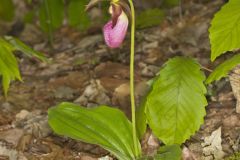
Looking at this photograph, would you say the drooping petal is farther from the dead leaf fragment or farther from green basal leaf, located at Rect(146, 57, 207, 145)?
the dead leaf fragment

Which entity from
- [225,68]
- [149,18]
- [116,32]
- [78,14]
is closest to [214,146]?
[225,68]

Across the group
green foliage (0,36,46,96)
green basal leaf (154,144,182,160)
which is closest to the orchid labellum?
green basal leaf (154,144,182,160)

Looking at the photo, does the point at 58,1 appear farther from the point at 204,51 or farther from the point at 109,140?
the point at 109,140

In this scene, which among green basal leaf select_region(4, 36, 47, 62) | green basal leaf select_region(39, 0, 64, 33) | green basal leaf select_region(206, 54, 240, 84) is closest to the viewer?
green basal leaf select_region(206, 54, 240, 84)

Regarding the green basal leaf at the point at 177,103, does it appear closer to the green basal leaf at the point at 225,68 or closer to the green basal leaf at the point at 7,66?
the green basal leaf at the point at 225,68

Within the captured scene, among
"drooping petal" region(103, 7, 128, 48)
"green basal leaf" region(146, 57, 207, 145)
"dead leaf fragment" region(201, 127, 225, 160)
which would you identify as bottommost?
"dead leaf fragment" region(201, 127, 225, 160)

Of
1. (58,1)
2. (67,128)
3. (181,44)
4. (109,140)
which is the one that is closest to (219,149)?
(109,140)

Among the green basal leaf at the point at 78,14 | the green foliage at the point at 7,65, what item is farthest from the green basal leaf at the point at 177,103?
the green basal leaf at the point at 78,14

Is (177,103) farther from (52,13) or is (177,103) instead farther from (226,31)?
(52,13)
